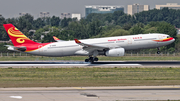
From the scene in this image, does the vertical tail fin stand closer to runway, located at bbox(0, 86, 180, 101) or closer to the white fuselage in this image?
the white fuselage

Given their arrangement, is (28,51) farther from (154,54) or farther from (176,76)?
(154,54)

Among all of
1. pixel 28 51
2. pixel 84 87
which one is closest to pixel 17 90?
pixel 84 87

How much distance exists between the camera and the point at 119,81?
31875mm

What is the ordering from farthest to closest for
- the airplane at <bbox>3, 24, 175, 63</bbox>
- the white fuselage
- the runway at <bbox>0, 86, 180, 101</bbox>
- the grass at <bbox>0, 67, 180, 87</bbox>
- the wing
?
the white fuselage → the airplane at <bbox>3, 24, 175, 63</bbox> → the wing → the grass at <bbox>0, 67, 180, 87</bbox> → the runway at <bbox>0, 86, 180, 101</bbox>

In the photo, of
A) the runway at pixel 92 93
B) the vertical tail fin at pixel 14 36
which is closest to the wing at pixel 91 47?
the vertical tail fin at pixel 14 36

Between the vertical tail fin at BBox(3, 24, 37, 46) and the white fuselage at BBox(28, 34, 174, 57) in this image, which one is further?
the vertical tail fin at BBox(3, 24, 37, 46)

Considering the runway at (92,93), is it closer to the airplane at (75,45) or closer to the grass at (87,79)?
the grass at (87,79)

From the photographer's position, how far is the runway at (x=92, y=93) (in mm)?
22594

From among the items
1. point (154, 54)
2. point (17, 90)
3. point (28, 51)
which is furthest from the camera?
point (154, 54)

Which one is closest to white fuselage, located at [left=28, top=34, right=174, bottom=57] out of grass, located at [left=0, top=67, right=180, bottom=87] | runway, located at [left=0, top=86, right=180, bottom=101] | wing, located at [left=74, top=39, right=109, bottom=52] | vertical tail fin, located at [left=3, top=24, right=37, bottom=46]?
wing, located at [left=74, top=39, right=109, bottom=52]

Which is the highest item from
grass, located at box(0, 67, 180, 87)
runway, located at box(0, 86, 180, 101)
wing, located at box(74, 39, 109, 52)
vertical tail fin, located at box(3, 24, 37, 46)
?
vertical tail fin, located at box(3, 24, 37, 46)

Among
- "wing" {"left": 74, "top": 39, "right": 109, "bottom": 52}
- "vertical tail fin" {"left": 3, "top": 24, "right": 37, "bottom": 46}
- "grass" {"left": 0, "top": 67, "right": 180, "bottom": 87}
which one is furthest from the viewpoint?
"vertical tail fin" {"left": 3, "top": 24, "right": 37, "bottom": 46}

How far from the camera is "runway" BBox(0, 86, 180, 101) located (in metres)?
22.6

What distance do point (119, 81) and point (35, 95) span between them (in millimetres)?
11180
